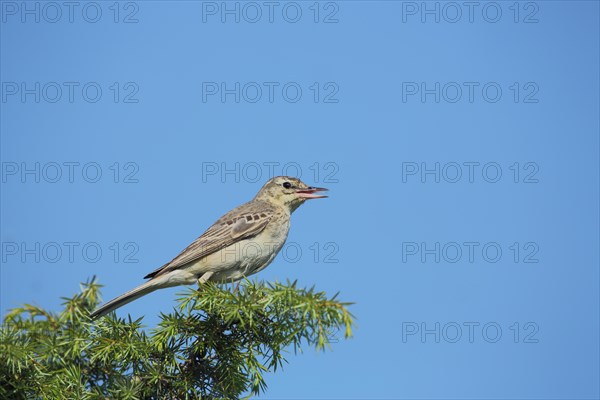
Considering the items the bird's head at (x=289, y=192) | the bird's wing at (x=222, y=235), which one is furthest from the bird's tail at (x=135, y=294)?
the bird's head at (x=289, y=192)

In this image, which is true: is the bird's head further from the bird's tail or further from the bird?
the bird's tail

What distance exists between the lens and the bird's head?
11.2 metres

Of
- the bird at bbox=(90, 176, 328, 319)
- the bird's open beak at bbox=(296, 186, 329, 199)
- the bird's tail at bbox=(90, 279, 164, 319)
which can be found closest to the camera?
the bird's tail at bbox=(90, 279, 164, 319)

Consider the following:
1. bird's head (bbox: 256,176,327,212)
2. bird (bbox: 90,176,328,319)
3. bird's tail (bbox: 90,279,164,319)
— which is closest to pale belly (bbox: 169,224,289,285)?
bird (bbox: 90,176,328,319)

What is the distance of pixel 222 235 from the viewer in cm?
1030

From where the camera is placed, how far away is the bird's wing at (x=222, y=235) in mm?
9945

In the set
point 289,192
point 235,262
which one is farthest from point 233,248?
point 289,192

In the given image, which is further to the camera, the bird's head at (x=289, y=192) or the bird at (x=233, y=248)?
the bird's head at (x=289, y=192)

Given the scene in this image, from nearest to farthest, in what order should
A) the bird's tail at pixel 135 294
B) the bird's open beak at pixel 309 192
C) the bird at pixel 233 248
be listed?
1. the bird's tail at pixel 135 294
2. the bird at pixel 233 248
3. the bird's open beak at pixel 309 192

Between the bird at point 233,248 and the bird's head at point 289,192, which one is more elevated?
the bird's head at point 289,192

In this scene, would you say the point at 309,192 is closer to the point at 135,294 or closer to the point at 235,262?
the point at 235,262

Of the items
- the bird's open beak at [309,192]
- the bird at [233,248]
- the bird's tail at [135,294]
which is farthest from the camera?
the bird's open beak at [309,192]

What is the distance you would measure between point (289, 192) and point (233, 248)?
1531 millimetres

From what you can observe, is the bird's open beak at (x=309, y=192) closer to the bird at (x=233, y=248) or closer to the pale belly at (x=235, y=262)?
the bird at (x=233, y=248)
